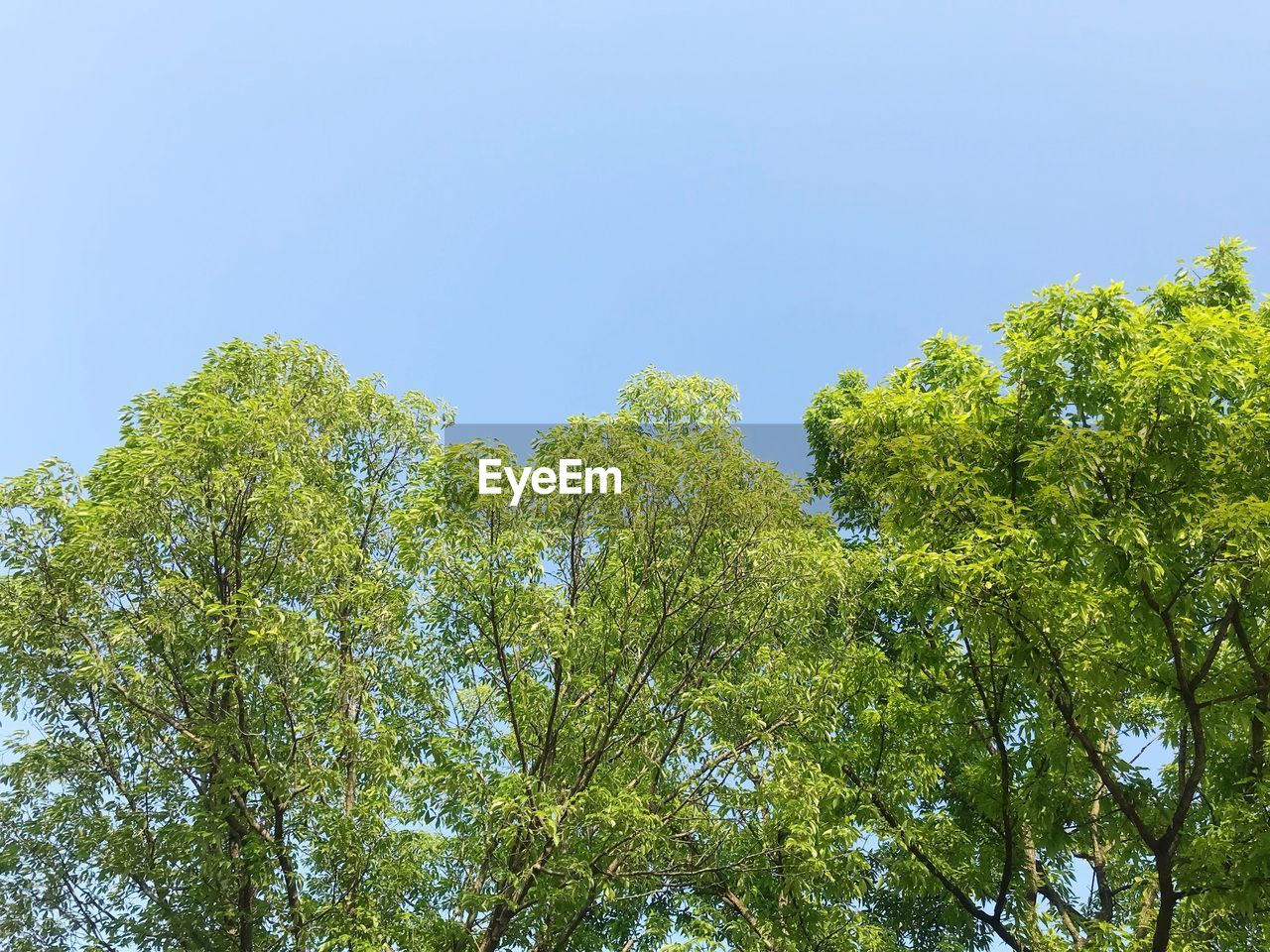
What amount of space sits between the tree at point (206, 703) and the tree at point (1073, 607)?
4.59 m

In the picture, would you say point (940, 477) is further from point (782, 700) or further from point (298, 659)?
point (298, 659)

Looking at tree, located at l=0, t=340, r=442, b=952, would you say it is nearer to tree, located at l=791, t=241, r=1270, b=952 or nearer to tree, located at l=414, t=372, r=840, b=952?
tree, located at l=414, t=372, r=840, b=952

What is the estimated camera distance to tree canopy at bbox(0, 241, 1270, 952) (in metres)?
10.3

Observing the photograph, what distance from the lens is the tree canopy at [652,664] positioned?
10.3 metres

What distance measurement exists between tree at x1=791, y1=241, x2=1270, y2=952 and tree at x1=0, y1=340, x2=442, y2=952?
459cm

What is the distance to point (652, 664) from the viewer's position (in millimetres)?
12289

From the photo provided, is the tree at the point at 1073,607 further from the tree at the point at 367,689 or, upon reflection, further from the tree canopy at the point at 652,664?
the tree at the point at 367,689

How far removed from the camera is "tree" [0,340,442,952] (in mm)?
11125

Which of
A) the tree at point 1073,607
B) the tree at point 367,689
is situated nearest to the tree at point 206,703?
the tree at point 367,689

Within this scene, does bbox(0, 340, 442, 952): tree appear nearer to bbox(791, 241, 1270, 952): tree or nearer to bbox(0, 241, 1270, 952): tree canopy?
bbox(0, 241, 1270, 952): tree canopy

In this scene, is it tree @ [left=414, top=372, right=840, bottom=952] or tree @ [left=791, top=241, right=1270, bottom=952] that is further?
tree @ [left=414, top=372, right=840, bottom=952]

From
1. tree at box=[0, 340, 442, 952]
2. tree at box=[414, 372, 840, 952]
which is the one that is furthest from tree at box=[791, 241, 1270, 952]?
tree at box=[0, 340, 442, 952]

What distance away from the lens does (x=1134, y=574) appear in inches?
386

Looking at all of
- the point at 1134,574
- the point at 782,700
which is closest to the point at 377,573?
the point at 782,700
